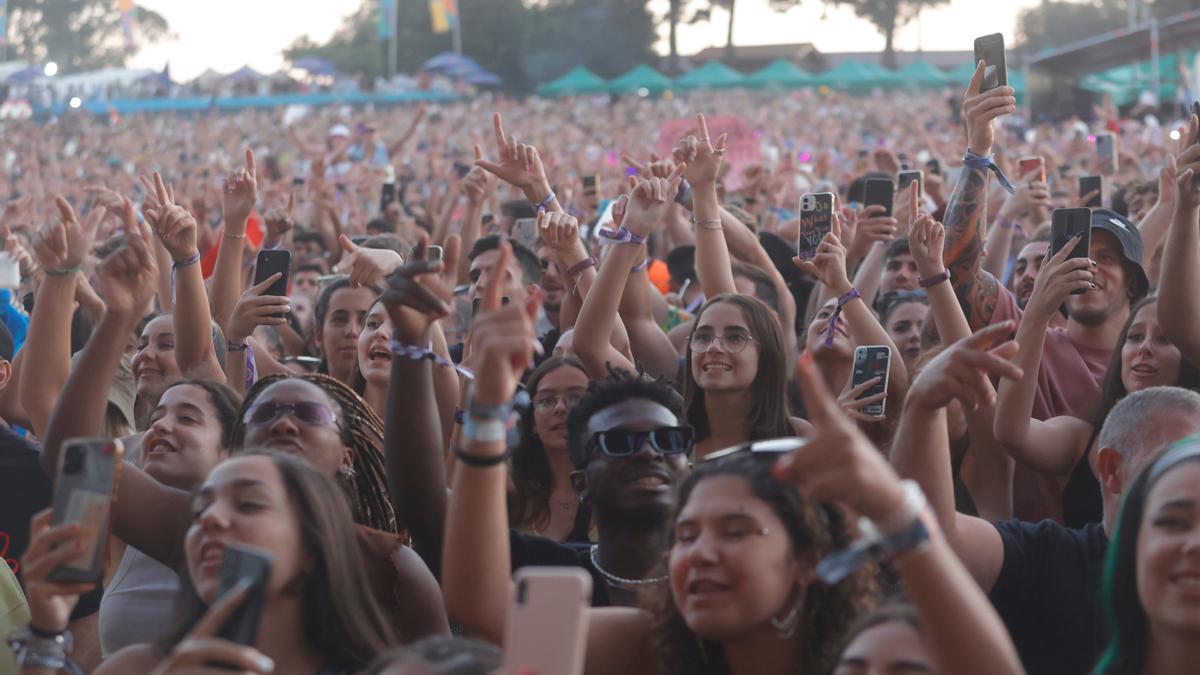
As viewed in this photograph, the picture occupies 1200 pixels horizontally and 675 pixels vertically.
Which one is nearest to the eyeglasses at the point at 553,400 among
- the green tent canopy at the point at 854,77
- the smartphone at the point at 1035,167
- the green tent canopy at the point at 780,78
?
the smartphone at the point at 1035,167

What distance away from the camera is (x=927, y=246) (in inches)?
174

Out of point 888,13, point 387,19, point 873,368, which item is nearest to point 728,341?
point 873,368

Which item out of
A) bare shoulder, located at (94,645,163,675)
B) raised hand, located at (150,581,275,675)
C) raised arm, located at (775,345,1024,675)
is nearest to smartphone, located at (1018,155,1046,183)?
raised arm, located at (775,345,1024,675)

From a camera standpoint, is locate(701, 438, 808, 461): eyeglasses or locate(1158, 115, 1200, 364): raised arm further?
locate(1158, 115, 1200, 364): raised arm

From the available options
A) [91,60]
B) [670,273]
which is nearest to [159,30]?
[91,60]

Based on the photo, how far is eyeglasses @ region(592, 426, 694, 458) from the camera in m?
3.52

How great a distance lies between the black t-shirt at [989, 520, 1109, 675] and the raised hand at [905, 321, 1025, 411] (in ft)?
1.60

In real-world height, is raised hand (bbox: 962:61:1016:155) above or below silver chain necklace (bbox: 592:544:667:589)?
above

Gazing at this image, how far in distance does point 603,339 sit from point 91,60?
75.3 meters

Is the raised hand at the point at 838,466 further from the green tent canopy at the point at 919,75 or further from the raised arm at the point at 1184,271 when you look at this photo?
the green tent canopy at the point at 919,75

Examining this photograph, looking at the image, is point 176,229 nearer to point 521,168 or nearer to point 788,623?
point 521,168

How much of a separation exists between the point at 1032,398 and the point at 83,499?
2.34 metres

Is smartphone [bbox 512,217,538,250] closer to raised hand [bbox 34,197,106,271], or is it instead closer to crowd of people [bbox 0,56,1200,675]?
crowd of people [bbox 0,56,1200,675]

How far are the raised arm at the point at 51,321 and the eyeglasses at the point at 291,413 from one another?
57 centimetres
